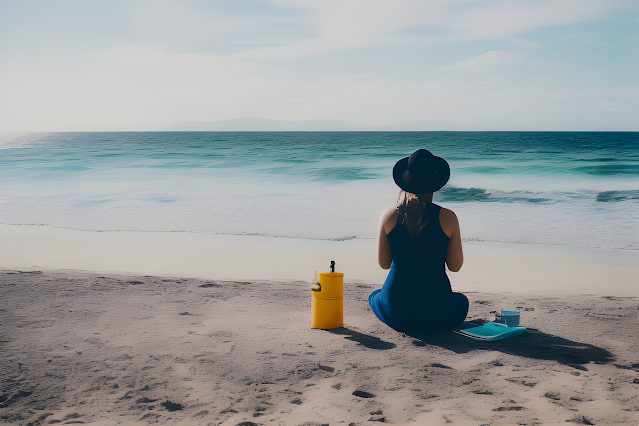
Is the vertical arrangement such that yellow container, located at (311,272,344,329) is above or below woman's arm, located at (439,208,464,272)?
below

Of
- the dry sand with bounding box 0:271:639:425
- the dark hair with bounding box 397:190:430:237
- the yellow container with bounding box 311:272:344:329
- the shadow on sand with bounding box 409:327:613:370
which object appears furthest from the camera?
the yellow container with bounding box 311:272:344:329

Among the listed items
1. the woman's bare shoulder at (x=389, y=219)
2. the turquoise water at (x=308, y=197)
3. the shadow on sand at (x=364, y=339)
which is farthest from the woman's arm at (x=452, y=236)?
the turquoise water at (x=308, y=197)

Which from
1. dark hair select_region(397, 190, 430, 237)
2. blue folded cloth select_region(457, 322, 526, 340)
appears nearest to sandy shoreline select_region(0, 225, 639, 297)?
blue folded cloth select_region(457, 322, 526, 340)

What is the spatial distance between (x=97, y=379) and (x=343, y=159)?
28.5 m

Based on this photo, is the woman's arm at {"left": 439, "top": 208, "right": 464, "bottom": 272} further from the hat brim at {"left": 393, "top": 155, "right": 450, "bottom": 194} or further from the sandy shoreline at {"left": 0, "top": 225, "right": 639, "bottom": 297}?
the sandy shoreline at {"left": 0, "top": 225, "right": 639, "bottom": 297}

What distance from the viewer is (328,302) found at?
3752 mm

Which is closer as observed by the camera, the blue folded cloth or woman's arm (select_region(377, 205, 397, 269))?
woman's arm (select_region(377, 205, 397, 269))

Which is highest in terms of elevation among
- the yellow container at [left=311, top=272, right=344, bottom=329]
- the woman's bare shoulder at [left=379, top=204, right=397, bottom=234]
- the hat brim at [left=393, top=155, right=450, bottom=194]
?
the hat brim at [left=393, top=155, right=450, bottom=194]

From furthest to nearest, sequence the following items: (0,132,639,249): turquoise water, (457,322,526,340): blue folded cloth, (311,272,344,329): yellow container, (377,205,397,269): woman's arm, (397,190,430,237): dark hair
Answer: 1. (0,132,639,249): turquoise water
2. (311,272,344,329): yellow container
3. (457,322,526,340): blue folded cloth
4. (377,205,397,269): woman's arm
5. (397,190,430,237): dark hair

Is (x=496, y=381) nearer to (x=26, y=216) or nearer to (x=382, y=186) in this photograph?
(x=26, y=216)

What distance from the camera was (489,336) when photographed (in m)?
3.58

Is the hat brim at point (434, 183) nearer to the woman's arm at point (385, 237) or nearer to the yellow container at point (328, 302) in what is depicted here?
the woman's arm at point (385, 237)

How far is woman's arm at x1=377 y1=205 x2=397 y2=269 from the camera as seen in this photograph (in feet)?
11.4

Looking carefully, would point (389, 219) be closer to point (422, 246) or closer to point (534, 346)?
point (422, 246)
